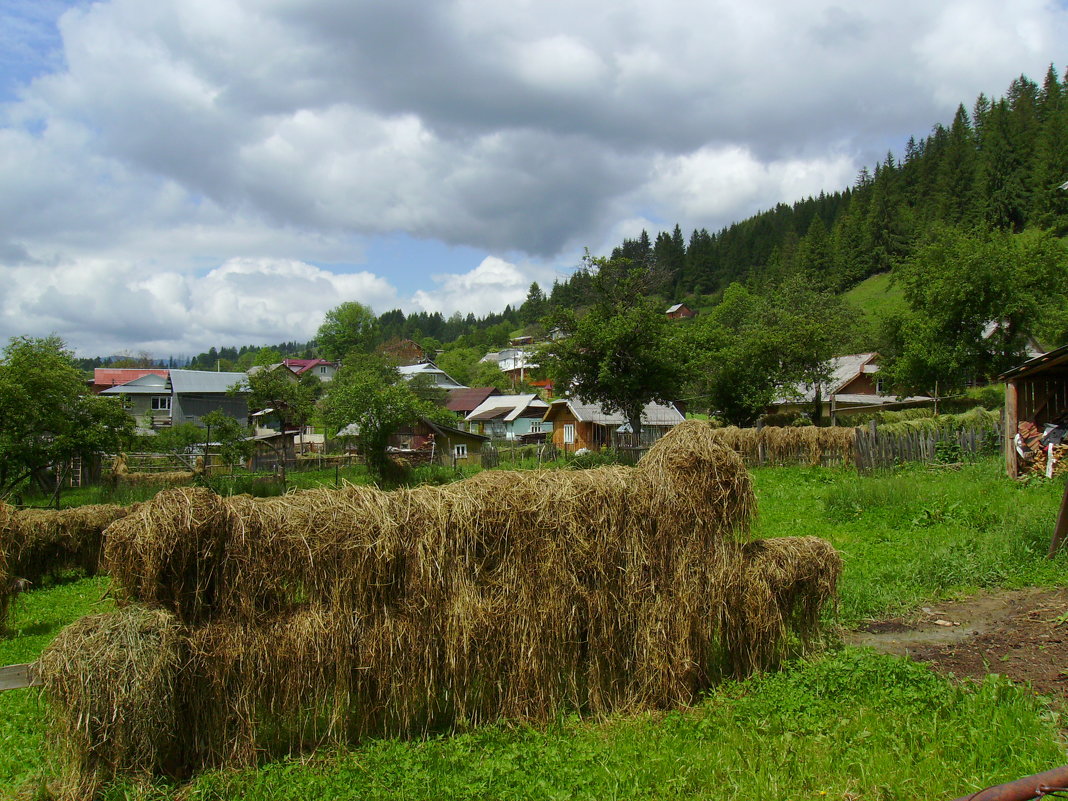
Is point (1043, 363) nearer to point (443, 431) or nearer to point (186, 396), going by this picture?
point (443, 431)

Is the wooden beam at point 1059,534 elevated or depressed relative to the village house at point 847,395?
depressed

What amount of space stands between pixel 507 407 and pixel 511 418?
2932 millimetres

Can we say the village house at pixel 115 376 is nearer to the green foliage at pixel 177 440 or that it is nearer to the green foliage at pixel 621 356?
the green foliage at pixel 177 440

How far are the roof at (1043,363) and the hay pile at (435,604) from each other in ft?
36.5

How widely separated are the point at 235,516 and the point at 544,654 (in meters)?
2.48

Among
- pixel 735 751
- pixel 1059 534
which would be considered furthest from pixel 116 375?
pixel 735 751

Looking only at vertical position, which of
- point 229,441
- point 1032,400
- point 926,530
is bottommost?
point 926,530

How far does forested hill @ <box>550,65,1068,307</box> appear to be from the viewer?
70.7 m

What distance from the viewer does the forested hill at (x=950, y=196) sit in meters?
70.7

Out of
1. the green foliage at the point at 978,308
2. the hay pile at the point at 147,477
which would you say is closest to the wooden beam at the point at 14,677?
the hay pile at the point at 147,477

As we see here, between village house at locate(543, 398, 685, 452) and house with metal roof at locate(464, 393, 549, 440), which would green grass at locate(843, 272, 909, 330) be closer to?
house with metal roof at locate(464, 393, 549, 440)

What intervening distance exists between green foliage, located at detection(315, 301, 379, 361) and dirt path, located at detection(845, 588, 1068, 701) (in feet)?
326

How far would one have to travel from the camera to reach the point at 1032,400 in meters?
16.0

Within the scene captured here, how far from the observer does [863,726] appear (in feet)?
16.3
